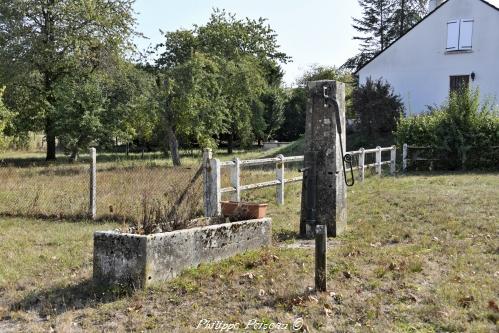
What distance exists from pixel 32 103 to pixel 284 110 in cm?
2335

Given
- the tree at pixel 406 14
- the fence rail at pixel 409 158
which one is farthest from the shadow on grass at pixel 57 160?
the tree at pixel 406 14

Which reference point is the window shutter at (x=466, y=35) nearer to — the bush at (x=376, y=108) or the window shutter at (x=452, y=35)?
the window shutter at (x=452, y=35)

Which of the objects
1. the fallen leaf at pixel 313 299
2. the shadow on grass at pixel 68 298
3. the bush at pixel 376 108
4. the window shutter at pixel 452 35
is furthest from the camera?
the window shutter at pixel 452 35

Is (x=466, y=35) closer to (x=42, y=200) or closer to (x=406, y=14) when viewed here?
(x=406, y=14)

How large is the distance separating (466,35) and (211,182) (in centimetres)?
2501

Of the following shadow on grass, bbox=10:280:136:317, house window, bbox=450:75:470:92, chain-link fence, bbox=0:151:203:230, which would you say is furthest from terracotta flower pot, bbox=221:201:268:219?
house window, bbox=450:75:470:92

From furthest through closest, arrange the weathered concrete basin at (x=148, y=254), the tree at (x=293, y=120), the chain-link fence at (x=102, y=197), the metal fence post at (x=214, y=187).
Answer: the tree at (x=293, y=120), the chain-link fence at (x=102, y=197), the metal fence post at (x=214, y=187), the weathered concrete basin at (x=148, y=254)

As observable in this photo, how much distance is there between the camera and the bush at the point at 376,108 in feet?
90.2

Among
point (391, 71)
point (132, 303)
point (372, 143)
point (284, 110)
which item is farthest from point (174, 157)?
point (284, 110)

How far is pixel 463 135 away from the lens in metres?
20.0

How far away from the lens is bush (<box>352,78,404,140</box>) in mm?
27500

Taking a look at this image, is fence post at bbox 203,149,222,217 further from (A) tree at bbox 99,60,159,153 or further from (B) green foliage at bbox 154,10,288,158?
(A) tree at bbox 99,60,159,153

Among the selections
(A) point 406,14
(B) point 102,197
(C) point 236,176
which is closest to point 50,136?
(B) point 102,197

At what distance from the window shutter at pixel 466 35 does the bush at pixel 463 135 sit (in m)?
10.3
